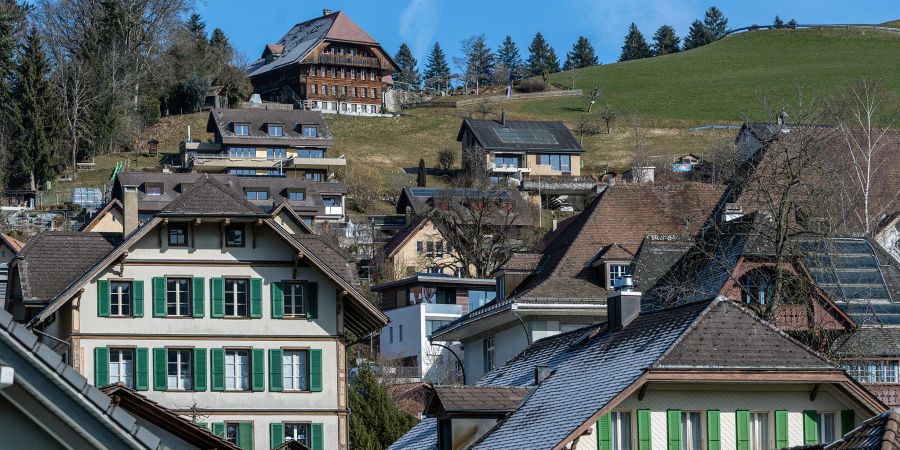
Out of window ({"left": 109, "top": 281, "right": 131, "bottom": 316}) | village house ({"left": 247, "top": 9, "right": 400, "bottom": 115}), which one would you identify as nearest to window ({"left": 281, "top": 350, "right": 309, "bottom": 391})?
window ({"left": 109, "top": 281, "right": 131, "bottom": 316})

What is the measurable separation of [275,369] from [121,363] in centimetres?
393

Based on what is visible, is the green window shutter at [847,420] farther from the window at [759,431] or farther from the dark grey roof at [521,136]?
the dark grey roof at [521,136]

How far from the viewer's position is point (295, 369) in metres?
46.4

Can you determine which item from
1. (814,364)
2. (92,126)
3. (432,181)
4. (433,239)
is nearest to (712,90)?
(432,181)

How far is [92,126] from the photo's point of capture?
145m

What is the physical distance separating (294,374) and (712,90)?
152 metres

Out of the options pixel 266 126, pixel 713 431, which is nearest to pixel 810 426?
pixel 713 431

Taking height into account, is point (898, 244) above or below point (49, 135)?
below

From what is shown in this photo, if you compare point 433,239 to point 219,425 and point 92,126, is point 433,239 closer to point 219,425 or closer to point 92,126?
point 92,126

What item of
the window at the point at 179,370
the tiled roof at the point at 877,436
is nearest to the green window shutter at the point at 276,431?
the window at the point at 179,370

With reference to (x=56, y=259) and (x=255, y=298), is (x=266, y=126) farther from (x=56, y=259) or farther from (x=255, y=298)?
(x=255, y=298)

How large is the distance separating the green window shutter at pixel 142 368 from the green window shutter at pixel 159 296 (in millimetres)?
1049

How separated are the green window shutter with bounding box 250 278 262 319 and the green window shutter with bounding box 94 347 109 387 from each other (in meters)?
3.90

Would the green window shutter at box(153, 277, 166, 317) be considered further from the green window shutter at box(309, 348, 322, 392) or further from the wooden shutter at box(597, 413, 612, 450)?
the wooden shutter at box(597, 413, 612, 450)
